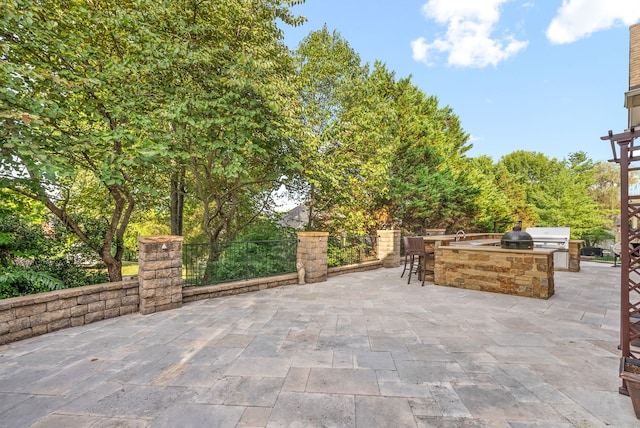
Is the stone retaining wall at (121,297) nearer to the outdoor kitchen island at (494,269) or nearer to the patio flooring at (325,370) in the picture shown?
the patio flooring at (325,370)

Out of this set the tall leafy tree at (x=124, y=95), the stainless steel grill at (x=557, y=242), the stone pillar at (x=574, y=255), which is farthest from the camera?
the stainless steel grill at (x=557, y=242)

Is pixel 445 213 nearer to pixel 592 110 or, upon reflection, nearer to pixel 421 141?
pixel 421 141

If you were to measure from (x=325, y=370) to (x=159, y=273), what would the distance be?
3.34 meters

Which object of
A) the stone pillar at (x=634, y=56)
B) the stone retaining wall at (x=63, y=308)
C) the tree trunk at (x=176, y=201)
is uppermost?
the stone pillar at (x=634, y=56)

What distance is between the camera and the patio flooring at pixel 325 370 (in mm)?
1946

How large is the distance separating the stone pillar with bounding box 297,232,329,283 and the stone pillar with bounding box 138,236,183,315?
2875 mm

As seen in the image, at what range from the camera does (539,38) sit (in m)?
9.61

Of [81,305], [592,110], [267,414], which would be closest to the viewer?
→ [267,414]

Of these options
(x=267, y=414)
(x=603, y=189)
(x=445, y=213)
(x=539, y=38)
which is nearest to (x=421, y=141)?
(x=445, y=213)

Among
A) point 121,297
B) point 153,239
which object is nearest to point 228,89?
point 153,239

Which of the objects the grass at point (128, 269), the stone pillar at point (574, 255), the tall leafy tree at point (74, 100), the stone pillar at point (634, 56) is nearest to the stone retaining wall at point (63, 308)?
the tall leafy tree at point (74, 100)

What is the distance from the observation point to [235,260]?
5.90 meters

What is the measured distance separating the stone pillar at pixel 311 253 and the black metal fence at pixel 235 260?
0.24 metres

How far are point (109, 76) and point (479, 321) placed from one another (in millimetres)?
7429
